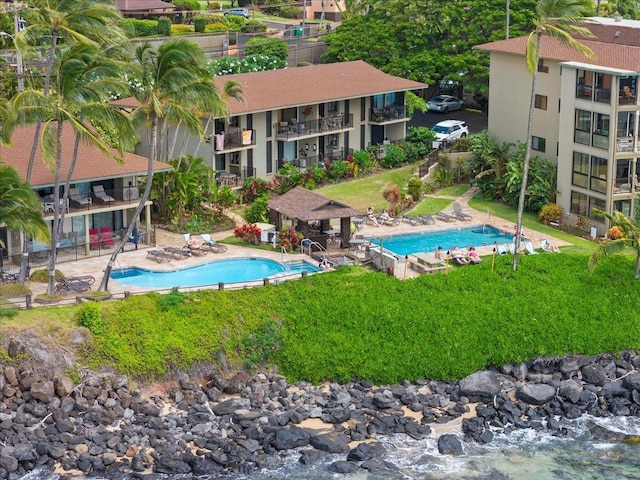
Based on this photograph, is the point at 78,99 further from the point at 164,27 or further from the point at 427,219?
the point at 164,27

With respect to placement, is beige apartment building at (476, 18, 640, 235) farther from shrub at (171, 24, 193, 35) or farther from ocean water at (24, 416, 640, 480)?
shrub at (171, 24, 193, 35)

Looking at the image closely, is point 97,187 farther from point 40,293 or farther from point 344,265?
point 344,265

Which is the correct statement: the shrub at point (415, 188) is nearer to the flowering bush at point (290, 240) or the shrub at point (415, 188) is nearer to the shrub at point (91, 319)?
the flowering bush at point (290, 240)

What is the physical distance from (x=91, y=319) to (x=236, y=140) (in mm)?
19880

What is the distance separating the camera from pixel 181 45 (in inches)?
1911

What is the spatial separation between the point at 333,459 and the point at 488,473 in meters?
5.18

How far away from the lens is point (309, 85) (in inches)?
2714

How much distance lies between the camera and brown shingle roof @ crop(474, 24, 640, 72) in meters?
58.6

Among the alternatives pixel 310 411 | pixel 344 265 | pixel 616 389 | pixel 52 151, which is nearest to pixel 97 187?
pixel 52 151

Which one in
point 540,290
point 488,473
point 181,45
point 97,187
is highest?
point 181,45

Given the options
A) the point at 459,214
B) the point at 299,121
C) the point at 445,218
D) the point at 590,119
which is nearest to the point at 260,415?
the point at 445,218

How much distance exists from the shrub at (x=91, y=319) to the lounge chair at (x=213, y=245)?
8855mm

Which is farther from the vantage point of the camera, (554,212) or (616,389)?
(554,212)

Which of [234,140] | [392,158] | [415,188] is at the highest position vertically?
[234,140]
